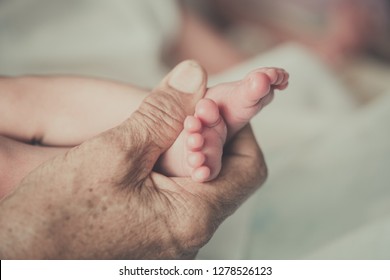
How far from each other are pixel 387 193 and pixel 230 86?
1.43 feet

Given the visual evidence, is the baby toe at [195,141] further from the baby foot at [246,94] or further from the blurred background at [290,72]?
the blurred background at [290,72]

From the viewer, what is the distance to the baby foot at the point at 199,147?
1.60 ft

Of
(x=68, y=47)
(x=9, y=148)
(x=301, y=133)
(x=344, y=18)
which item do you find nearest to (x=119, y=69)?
(x=68, y=47)

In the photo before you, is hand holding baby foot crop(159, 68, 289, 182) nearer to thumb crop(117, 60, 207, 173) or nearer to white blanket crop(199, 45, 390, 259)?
thumb crop(117, 60, 207, 173)

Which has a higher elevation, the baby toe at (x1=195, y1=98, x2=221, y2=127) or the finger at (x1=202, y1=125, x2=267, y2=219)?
the baby toe at (x1=195, y1=98, x2=221, y2=127)

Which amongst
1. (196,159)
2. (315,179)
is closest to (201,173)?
(196,159)

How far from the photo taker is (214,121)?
0.51 meters

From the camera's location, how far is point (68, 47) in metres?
1.13

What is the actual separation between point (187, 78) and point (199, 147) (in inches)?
4.7

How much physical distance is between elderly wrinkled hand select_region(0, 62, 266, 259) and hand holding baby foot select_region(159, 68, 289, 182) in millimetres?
19

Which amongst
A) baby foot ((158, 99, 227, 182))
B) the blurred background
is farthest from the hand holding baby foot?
the blurred background

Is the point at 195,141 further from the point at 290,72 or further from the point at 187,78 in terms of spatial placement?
the point at 290,72

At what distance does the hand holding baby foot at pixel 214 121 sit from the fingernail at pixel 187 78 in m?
0.02

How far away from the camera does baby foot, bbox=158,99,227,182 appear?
0.49 m
